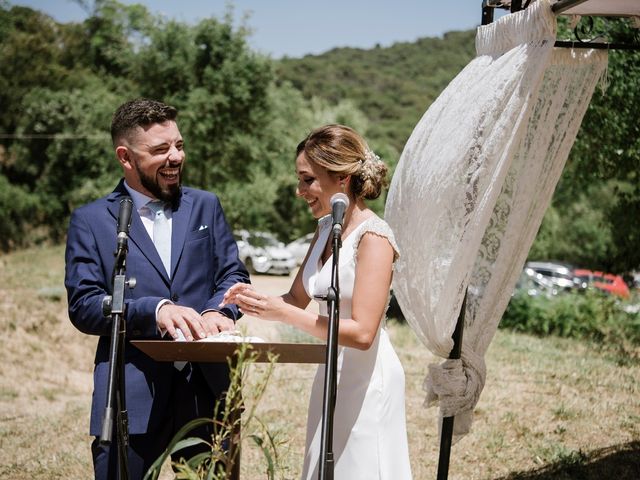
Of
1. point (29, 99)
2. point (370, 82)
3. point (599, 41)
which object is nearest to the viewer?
point (599, 41)

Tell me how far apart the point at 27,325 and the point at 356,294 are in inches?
409

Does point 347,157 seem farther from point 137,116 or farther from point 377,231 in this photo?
point 137,116

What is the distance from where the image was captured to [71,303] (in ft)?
9.05

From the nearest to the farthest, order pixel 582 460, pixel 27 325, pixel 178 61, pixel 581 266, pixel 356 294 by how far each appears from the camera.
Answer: pixel 356 294 < pixel 582 460 < pixel 27 325 < pixel 178 61 < pixel 581 266

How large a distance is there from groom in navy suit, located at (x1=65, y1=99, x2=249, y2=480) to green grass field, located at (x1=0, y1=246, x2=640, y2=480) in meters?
0.58

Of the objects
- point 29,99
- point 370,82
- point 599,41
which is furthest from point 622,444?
point 370,82

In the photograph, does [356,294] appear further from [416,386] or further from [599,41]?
[416,386]

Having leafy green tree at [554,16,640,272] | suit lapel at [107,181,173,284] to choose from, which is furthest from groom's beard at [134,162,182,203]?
leafy green tree at [554,16,640,272]

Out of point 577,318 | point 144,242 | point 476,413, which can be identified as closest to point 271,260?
point 577,318

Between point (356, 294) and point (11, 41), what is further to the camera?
point (11, 41)

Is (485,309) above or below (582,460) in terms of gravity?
above

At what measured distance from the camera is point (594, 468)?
17.1ft

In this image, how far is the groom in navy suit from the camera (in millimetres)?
2732

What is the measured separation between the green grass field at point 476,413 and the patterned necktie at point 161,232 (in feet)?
3.35
